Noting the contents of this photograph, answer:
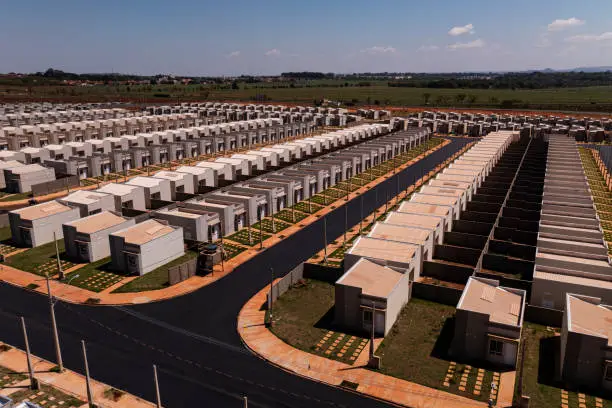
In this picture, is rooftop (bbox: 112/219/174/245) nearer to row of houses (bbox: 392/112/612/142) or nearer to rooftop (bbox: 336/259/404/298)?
rooftop (bbox: 336/259/404/298)

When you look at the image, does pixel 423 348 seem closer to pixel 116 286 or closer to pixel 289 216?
pixel 116 286

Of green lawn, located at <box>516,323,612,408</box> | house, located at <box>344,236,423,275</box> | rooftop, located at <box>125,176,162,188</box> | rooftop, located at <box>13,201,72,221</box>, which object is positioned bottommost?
green lawn, located at <box>516,323,612,408</box>

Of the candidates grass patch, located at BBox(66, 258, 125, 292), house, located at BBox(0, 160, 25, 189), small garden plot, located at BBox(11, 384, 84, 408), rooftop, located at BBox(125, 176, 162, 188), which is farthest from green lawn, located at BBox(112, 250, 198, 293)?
house, located at BBox(0, 160, 25, 189)

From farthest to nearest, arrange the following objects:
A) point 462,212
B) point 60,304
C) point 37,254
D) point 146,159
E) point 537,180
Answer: point 146,159 → point 537,180 → point 462,212 → point 37,254 → point 60,304

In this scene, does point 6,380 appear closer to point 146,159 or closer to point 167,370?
point 167,370

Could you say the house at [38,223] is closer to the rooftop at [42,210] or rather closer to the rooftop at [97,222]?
the rooftop at [42,210]

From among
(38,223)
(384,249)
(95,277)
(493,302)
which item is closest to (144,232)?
(95,277)

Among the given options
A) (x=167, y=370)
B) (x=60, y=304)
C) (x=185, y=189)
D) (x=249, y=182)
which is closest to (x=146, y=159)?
(x=185, y=189)
